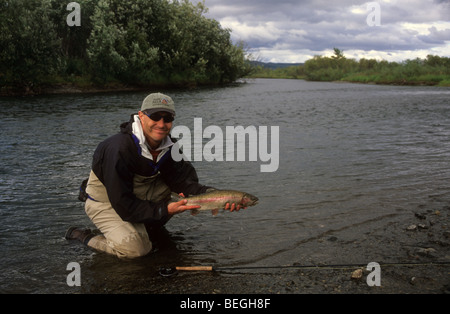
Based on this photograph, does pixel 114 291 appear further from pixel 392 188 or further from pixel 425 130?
pixel 425 130

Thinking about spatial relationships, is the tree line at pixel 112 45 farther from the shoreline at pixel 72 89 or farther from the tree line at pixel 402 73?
the tree line at pixel 402 73

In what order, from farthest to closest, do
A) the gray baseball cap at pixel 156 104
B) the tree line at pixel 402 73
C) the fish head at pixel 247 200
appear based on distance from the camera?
1. the tree line at pixel 402 73
2. the fish head at pixel 247 200
3. the gray baseball cap at pixel 156 104

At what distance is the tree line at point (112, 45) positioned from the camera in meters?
33.7

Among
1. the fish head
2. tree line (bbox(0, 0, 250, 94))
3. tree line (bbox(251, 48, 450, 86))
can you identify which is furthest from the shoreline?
the fish head

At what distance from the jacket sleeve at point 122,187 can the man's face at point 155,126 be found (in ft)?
1.41

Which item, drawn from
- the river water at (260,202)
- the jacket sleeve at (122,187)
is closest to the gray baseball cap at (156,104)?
the jacket sleeve at (122,187)

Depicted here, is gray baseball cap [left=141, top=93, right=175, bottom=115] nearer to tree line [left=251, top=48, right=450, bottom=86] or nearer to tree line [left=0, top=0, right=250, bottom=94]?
tree line [left=0, top=0, right=250, bottom=94]

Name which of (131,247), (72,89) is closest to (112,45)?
(72,89)

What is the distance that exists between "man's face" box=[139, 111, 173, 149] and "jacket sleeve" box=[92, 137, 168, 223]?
429 millimetres

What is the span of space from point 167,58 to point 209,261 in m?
45.1

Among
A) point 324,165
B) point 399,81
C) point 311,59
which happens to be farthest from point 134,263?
point 311,59

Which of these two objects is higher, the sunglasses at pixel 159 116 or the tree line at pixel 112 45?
the tree line at pixel 112 45

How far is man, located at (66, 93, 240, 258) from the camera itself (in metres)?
4.95

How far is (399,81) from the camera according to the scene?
60562mm
